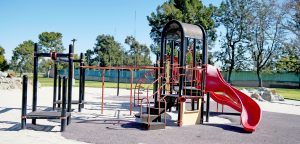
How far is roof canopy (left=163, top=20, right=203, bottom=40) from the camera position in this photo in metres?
10.4

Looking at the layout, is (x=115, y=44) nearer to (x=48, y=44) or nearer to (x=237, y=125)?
(x=48, y=44)

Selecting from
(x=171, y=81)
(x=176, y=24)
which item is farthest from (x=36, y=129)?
(x=176, y=24)

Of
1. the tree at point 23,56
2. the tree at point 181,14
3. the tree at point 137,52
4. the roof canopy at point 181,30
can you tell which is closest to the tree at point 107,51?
the tree at point 137,52

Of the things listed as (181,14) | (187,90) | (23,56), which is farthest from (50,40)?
(187,90)

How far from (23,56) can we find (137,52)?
2402 centimetres

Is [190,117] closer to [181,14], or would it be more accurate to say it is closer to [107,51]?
[181,14]

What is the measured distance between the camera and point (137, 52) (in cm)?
7375

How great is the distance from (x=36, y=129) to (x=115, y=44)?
69.5 meters

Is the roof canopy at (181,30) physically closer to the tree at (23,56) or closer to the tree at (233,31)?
the tree at (233,31)

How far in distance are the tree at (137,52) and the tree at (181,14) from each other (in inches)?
1066

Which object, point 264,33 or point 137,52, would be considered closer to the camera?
point 264,33

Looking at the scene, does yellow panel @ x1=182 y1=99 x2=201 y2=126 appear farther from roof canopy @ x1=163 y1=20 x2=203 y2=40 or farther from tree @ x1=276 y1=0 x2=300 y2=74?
tree @ x1=276 y1=0 x2=300 y2=74

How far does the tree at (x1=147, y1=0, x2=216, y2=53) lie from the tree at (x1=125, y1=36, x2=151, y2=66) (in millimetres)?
27065

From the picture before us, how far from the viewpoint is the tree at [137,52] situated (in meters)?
72.3
